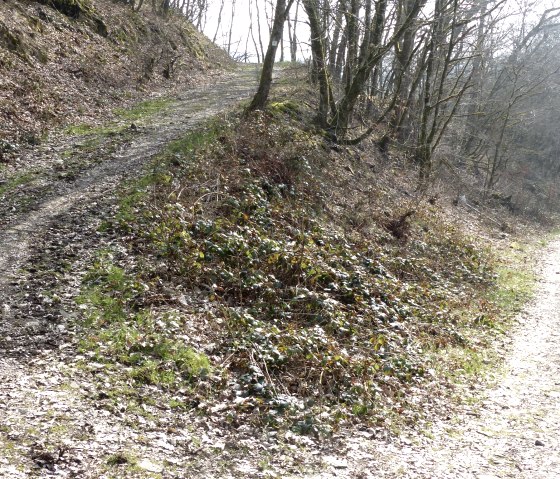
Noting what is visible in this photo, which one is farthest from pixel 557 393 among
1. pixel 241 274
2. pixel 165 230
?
pixel 165 230

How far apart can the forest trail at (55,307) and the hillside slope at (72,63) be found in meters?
1.24

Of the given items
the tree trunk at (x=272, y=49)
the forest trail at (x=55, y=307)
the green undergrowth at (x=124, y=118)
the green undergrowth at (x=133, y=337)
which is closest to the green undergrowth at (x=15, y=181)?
the forest trail at (x=55, y=307)

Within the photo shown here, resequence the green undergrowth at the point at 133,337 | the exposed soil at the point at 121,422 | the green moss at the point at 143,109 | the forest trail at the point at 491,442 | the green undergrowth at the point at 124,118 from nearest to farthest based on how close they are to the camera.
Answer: the exposed soil at the point at 121,422 → the forest trail at the point at 491,442 → the green undergrowth at the point at 133,337 → the green undergrowth at the point at 124,118 → the green moss at the point at 143,109

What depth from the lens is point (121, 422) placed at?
217 inches

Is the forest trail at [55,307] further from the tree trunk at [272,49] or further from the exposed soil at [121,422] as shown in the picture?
the tree trunk at [272,49]

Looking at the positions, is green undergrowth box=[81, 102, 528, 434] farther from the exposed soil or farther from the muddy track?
the muddy track

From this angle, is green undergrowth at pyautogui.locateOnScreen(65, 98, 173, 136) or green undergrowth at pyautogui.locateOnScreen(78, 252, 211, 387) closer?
green undergrowth at pyautogui.locateOnScreen(78, 252, 211, 387)

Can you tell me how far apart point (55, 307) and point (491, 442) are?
6101mm

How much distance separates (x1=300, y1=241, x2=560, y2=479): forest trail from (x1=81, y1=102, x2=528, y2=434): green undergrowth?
564 mm

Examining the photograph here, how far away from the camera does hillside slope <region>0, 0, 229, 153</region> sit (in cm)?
1383

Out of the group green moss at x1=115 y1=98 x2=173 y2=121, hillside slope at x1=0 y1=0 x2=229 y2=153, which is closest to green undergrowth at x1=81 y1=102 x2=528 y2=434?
green moss at x1=115 y1=98 x2=173 y2=121

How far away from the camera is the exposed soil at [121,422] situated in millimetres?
5012

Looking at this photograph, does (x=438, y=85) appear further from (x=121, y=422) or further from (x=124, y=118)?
(x=121, y=422)

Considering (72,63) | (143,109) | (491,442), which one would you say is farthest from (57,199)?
(72,63)
